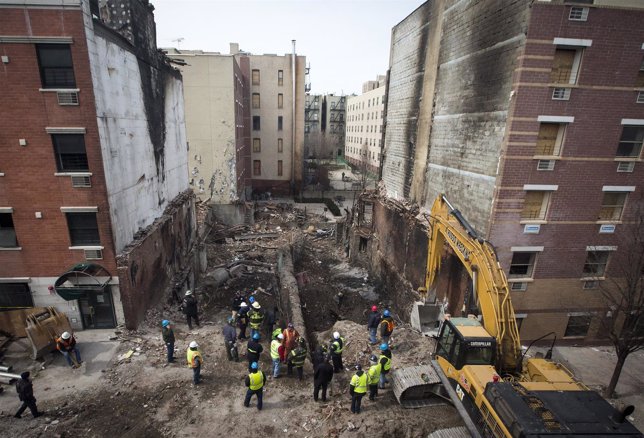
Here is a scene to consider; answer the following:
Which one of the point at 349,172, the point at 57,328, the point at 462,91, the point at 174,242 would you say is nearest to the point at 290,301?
the point at 174,242

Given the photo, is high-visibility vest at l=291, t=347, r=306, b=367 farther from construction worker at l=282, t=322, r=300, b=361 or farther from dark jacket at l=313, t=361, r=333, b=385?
dark jacket at l=313, t=361, r=333, b=385

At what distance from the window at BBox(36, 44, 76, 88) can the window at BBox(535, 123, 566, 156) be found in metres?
17.2

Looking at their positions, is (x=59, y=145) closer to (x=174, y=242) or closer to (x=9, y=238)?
(x=9, y=238)

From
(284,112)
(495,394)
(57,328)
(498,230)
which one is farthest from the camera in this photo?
(284,112)

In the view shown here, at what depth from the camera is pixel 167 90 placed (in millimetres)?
20328

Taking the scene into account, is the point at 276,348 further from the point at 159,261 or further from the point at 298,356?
the point at 159,261

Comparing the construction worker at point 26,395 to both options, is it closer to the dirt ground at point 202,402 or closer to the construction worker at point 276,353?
the dirt ground at point 202,402

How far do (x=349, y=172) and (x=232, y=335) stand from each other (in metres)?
64.3

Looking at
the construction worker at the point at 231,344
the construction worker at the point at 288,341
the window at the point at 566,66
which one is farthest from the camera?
the construction worker at the point at 231,344

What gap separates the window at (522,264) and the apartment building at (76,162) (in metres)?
16.0

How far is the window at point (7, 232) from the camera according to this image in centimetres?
1284

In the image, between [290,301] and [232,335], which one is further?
[290,301]

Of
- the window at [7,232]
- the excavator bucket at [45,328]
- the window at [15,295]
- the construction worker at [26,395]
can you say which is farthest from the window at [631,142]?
the window at [15,295]

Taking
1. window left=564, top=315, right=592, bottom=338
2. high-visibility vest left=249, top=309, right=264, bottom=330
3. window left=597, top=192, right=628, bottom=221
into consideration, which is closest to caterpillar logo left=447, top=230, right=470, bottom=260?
window left=597, top=192, right=628, bottom=221
